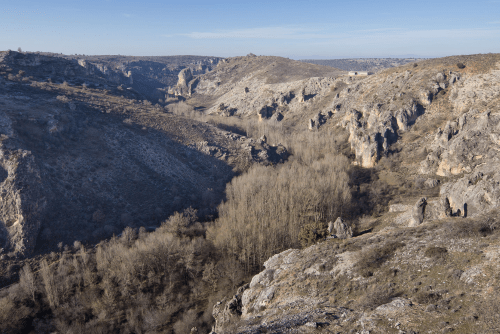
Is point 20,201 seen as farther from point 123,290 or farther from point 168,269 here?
point 168,269

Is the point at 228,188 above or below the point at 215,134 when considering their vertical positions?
below

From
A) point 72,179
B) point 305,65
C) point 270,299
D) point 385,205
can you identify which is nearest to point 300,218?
point 385,205

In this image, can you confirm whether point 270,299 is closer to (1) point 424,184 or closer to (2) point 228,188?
(2) point 228,188

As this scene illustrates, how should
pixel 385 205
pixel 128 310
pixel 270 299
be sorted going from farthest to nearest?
pixel 385 205 < pixel 128 310 < pixel 270 299

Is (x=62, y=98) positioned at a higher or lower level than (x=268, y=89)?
lower

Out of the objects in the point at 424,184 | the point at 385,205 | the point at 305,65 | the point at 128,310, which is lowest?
the point at 128,310

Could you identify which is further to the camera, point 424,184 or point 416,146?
point 416,146

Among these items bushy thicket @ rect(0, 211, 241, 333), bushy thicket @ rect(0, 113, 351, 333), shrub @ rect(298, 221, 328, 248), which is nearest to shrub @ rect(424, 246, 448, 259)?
shrub @ rect(298, 221, 328, 248)

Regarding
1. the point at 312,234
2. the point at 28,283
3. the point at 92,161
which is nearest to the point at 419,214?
the point at 312,234
